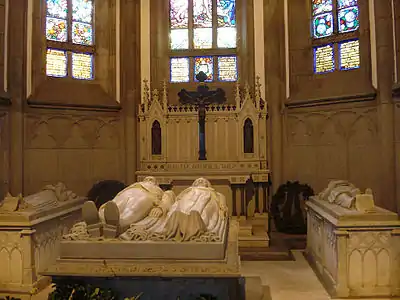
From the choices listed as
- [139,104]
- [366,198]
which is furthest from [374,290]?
[139,104]

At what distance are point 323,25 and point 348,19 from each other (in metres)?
0.62

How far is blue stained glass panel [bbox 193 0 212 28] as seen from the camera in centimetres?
1164

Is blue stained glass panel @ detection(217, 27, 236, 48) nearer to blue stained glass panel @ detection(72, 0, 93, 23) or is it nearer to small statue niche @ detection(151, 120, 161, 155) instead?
small statue niche @ detection(151, 120, 161, 155)

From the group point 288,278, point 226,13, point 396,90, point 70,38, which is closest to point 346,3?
point 396,90

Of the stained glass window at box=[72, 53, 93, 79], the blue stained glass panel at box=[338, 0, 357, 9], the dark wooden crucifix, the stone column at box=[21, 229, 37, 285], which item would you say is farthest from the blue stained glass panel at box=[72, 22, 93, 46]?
the stone column at box=[21, 229, 37, 285]

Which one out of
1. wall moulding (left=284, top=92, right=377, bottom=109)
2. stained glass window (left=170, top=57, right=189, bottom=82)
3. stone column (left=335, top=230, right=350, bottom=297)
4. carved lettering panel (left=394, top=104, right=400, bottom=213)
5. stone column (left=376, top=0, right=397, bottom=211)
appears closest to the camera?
stone column (left=335, top=230, right=350, bottom=297)

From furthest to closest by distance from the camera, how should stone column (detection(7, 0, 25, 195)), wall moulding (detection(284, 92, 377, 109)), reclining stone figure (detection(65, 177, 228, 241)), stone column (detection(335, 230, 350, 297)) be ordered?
wall moulding (detection(284, 92, 377, 109)), stone column (detection(7, 0, 25, 195)), stone column (detection(335, 230, 350, 297)), reclining stone figure (detection(65, 177, 228, 241))

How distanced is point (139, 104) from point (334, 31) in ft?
16.1

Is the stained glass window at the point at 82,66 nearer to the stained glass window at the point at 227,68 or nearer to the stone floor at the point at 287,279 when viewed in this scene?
the stained glass window at the point at 227,68

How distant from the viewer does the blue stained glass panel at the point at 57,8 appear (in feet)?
35.5

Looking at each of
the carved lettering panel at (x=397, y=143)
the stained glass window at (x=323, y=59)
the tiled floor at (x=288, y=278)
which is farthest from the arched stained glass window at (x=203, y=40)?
the tiled floor at (x=288, y=278)

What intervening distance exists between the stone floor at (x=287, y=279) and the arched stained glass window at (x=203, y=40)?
5.45 metres

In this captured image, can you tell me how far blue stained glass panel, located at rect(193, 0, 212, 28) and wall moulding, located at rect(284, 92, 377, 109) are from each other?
3.01m

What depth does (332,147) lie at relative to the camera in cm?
1041
